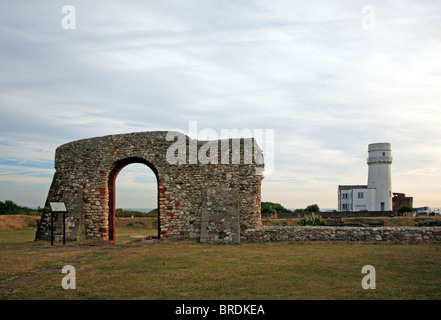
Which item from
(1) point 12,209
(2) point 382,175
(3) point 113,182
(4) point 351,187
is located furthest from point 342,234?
(4) point 351,187

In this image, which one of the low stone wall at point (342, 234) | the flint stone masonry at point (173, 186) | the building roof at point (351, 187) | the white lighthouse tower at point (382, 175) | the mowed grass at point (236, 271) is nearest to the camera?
the mowed grass at point (236, 271)

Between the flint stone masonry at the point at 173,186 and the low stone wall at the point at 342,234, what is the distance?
20.6 inches

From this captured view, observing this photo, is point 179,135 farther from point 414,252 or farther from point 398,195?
point 398,195

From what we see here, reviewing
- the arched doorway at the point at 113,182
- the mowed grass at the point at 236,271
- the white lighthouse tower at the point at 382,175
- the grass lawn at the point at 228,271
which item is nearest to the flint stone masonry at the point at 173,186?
the arched doorway at the point at 113,182

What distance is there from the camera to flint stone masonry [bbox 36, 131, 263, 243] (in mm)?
14867

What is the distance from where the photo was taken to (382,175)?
158 feet

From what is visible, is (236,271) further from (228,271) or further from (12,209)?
(12,209)

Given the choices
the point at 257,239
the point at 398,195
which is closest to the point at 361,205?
the point at 398,195

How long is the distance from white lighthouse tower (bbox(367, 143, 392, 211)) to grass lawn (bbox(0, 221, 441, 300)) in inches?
1471

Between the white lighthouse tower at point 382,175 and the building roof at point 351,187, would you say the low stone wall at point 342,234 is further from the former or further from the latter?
the building roof at point 351,187

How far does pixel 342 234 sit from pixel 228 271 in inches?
289

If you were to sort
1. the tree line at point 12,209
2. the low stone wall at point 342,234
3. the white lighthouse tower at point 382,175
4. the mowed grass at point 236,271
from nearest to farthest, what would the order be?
the mowed grass at point 236,271 < the low stone wall at point 342,234 < the tree line at point 12,209 < the white lighthouse tower at point 382,175

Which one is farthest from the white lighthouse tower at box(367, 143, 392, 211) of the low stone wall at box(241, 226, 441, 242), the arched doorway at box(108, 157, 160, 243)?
the arched doorway at box(108, 157, 160, 243)

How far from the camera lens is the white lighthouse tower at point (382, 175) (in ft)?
157
